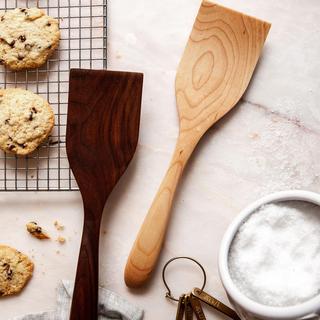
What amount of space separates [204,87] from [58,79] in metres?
0.30

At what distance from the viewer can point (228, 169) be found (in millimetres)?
1153

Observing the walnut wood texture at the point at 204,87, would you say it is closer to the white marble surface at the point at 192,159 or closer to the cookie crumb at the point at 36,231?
the white marble surface at the point at 192,159

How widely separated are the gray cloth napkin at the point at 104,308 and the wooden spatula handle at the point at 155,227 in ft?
0.18

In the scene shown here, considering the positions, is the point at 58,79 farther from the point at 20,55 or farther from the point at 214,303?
the point at 214,303

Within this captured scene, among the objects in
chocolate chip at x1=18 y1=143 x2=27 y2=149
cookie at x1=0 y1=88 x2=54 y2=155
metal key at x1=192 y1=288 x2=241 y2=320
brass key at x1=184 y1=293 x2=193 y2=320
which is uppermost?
cookie at x1=0 y1=88 x2=54 y2=155

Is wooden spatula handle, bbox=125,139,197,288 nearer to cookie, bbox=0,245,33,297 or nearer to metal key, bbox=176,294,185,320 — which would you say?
metal key, bbox=176,294,185,320

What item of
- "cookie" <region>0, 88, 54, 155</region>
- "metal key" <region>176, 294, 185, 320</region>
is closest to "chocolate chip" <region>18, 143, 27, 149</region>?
"cookie" <region>0, 88, 54, 155</region>

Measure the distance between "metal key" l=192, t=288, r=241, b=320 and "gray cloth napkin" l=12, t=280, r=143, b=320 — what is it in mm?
126

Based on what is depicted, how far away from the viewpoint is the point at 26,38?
1.16 m

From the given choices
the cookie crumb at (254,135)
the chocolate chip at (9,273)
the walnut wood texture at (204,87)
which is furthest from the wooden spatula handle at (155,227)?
the chocolate chip at (9,273)

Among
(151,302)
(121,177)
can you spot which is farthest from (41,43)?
(151,302)

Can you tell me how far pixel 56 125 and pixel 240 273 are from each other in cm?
47

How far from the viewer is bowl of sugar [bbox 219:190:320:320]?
0.97 meters

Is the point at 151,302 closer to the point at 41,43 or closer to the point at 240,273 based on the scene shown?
the point at 240,273
